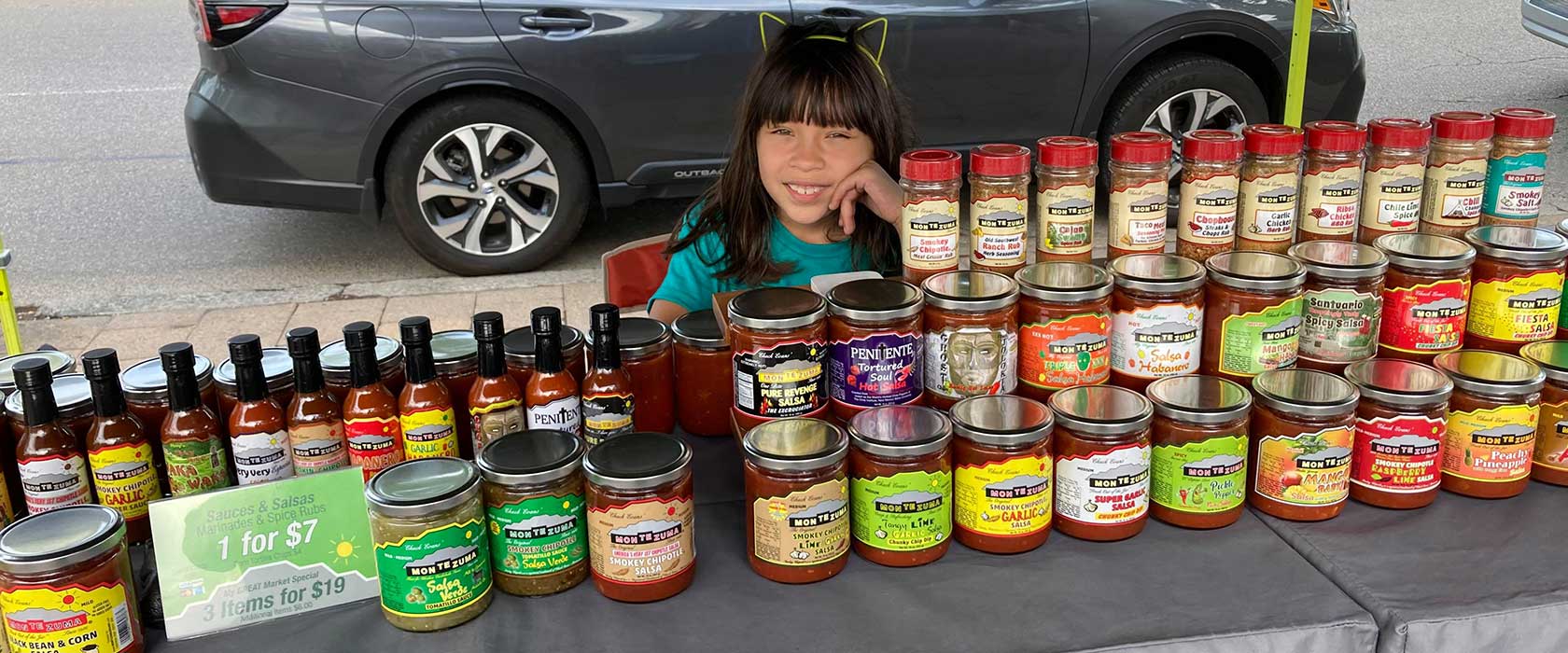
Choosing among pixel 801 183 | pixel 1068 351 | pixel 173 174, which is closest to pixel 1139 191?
pixel 1068 351

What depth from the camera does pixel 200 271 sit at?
5520mm

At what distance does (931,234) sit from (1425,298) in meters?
0.75

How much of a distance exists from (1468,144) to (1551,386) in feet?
1.37

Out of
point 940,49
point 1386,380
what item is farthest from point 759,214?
point 940,49

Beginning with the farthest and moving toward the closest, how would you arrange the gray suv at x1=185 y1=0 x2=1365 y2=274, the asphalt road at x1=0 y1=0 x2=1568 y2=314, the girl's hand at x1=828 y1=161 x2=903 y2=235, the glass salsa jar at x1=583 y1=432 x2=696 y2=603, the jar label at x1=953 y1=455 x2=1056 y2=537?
the asphalt road at x1=0 y1=0 x2=1568 y2=314 → the gray suv at x1=185 y1=0 x2=1365 y2=274 → the girl's hand at x1=828 y1=161 x2=903 y2=235 → the jar label at x1=953 y1=455 x2=1056 y2=537 → the glass salsa jar at x1=583 y1=432 x2=696 y2=603

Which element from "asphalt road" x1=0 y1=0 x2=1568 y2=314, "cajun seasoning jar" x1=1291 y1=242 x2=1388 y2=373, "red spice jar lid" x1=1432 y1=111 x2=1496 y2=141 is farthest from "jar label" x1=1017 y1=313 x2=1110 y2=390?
"asphalt road" x1=0 y1=0 x2=1568 y2=314

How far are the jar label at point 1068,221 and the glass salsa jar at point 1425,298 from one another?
451 millimetres

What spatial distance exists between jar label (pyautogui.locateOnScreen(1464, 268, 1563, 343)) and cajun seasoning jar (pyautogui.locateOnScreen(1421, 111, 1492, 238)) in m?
0.12

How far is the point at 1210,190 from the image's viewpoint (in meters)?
1.84

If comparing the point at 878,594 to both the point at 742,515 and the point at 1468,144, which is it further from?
the point at 1468,144

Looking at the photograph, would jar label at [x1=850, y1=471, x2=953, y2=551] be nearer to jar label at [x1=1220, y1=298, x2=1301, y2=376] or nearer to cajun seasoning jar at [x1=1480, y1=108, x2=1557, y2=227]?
jar label at [x1=1220, y1=298, x2=1301, y2=376]

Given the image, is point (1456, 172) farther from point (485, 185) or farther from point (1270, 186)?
point (485, 185)

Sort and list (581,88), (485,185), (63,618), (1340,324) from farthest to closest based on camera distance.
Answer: (485,185)
(581,88)
(1340,324)
(63,618)

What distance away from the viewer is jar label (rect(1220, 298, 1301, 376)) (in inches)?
66.9
